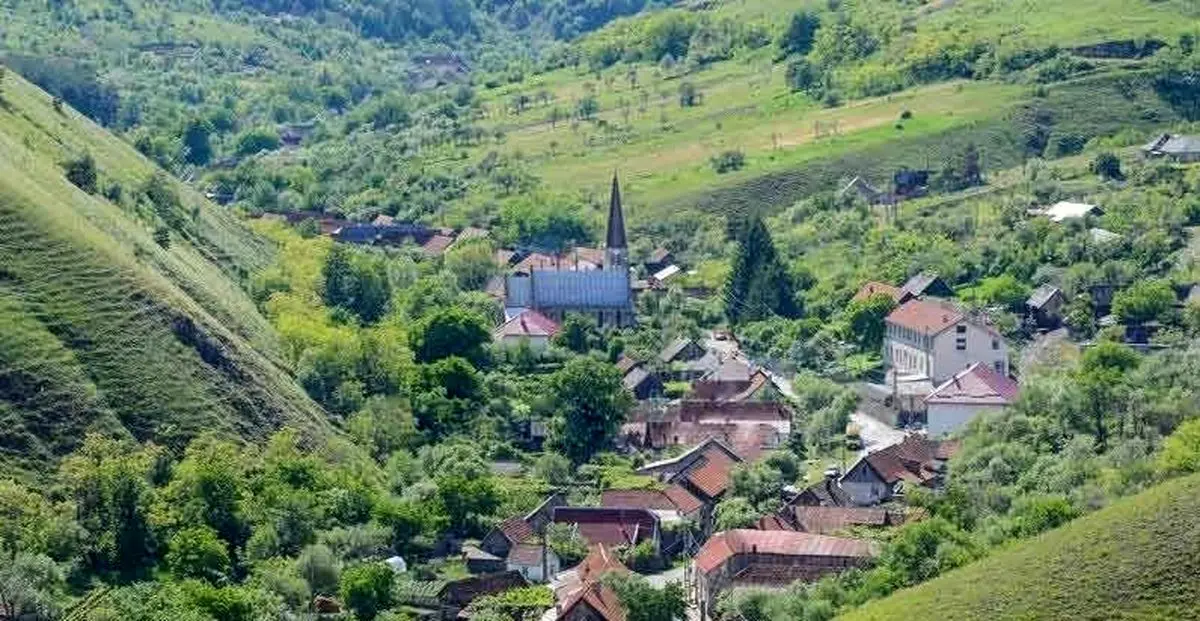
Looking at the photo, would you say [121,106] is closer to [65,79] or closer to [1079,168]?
[65,79]

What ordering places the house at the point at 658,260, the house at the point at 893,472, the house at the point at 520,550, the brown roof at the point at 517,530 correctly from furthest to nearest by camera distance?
the house at the point at 658,260
the house at the point at 893,472
the brown roof at the point at 517,530
the house at the point at 520,550

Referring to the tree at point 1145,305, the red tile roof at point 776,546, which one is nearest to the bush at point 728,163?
the tree at point 1145,305

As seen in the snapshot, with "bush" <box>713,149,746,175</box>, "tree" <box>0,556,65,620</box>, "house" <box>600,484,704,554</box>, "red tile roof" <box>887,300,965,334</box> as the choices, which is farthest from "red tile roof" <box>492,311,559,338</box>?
"tree" <box>0,556,65,620</box>

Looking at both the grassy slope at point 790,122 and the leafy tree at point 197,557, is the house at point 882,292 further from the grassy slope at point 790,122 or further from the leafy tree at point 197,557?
the leafy tree at point 197,557

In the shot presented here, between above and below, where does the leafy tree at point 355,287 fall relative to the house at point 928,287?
above

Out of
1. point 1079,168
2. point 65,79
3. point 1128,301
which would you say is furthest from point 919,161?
point 65,79

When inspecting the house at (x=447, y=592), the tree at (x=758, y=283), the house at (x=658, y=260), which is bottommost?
the house at (x=658, y=260)

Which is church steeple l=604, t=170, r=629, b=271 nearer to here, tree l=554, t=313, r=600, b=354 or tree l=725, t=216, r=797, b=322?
tree l=725, t=216, r=797, b=322

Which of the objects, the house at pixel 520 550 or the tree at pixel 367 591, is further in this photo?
the house at pixel 520 550
